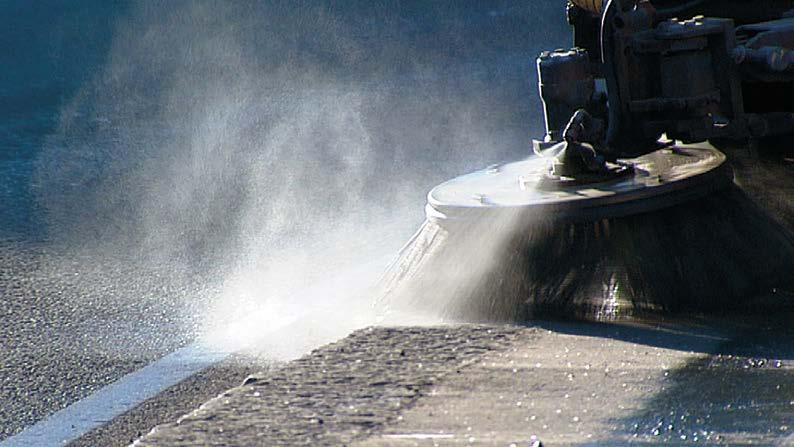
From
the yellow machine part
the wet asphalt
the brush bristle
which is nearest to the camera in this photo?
the brush bristle

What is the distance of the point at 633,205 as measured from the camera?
4.52 m

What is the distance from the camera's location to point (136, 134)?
35.7 feet

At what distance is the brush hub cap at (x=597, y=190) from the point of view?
453cm

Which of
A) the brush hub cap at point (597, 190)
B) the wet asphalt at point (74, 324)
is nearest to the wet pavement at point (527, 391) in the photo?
the brush hub cap at point (597, 190)

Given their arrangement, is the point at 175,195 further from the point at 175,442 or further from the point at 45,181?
the point at 175,442

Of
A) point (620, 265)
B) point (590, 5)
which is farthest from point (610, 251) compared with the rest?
point (590, 5)

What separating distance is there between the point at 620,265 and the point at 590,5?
137 centimetres

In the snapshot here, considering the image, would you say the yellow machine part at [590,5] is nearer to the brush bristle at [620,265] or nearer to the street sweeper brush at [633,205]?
the street sweeper brush at [633,205]

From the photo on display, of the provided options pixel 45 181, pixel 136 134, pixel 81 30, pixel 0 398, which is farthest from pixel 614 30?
pixel 81 30

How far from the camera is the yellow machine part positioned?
5.32m

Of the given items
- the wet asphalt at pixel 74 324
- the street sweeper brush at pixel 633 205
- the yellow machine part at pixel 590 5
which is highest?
the yellow machine part at pixel 590 5

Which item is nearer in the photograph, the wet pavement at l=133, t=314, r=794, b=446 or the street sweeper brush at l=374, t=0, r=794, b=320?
the wet pavement at l=133, t=314, r=794, b=446

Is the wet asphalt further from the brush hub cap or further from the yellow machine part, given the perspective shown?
the yellow machine part

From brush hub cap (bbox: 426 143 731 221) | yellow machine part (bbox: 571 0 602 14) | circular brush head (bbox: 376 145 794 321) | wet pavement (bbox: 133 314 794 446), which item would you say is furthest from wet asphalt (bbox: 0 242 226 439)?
yellow machine part (bbox: 571 0 602 14)
